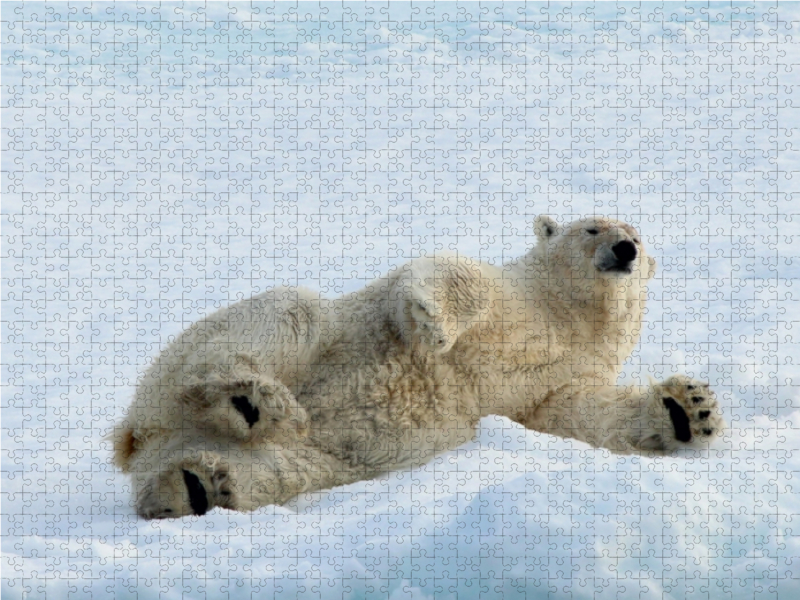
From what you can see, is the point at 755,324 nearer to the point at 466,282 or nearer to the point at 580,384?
the point at 580,384

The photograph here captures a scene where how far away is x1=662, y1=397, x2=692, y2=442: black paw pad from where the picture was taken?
4.94m

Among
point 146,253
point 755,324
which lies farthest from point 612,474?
point 146,253

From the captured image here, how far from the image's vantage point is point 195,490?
4.50 m

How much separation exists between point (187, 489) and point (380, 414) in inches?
34.2

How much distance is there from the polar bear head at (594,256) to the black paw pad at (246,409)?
152cm

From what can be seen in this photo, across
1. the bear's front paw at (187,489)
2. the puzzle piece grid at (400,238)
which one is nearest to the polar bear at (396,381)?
the bear's front paw at (187,489)

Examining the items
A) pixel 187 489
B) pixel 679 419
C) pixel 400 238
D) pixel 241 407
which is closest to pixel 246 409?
pixel 241 407

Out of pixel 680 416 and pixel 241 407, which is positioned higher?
pixel 241 407

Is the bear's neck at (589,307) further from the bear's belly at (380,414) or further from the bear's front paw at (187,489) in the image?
the bear's front paw at (187,489)

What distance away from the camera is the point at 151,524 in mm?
4305

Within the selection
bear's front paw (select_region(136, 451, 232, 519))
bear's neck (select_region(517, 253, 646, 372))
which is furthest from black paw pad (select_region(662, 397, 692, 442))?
bear's front paw (select_region(136, 451, 232, 519))

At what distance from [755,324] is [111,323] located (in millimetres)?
3864

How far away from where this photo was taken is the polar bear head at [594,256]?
5.23 m

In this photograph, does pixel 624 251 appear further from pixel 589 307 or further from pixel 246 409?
pixel 246 409
